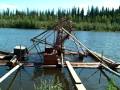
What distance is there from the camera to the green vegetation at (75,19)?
397 ft

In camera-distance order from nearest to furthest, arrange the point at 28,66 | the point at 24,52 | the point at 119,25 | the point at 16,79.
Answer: the point at 16,79 → the point at 28,66 → the point at 24,52 → the point at 119,25

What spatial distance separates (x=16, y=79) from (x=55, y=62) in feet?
10.9

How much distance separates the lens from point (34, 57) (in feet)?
95.8

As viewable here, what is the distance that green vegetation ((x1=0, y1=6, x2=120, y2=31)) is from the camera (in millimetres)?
121100

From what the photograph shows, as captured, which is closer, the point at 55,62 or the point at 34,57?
the point at 55,62

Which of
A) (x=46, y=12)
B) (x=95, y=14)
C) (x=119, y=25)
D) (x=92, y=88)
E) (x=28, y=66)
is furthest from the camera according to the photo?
(x=46, y=12)

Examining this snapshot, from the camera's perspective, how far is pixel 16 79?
2128 cm

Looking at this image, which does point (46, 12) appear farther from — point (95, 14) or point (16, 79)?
point (16, 79)

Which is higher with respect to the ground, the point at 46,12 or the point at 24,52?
the point at 46,12

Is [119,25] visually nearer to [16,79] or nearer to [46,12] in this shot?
[46,12]

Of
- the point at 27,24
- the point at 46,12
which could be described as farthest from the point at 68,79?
the point at 46,12

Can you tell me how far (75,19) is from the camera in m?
142

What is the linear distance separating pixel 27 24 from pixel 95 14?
39.1m

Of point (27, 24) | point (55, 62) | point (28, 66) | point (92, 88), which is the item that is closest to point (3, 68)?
point (28, 66)
